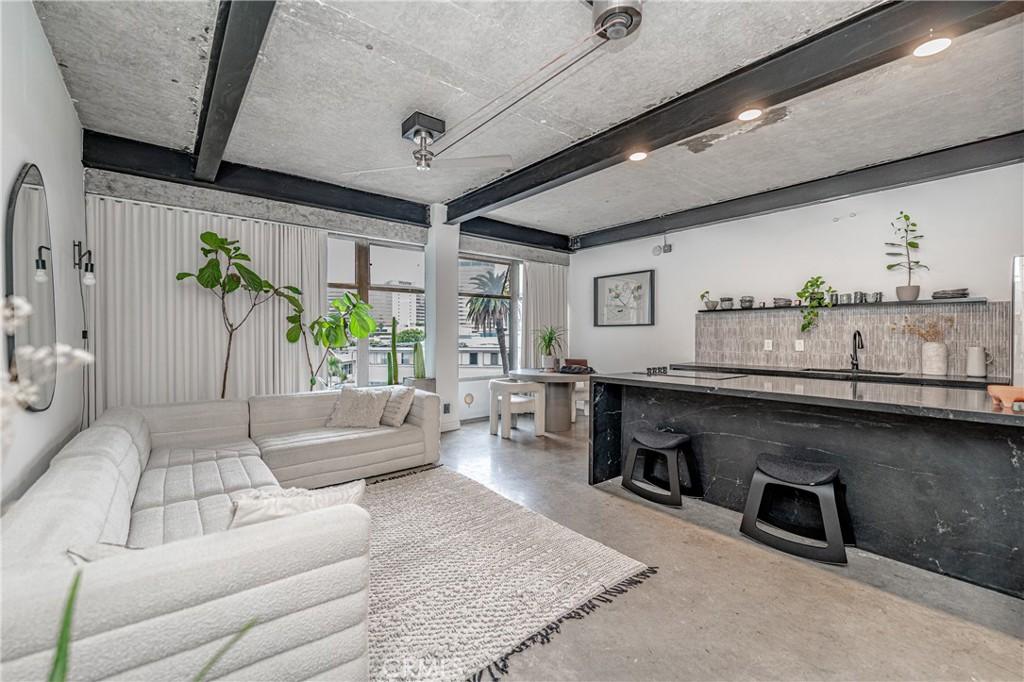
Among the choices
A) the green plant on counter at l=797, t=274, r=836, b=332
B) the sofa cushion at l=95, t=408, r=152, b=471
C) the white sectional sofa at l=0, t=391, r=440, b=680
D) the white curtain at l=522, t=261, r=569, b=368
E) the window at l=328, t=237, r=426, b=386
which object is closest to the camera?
the white sectional sofa at l=0, t=391, r=440, b=680

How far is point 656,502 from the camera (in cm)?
332

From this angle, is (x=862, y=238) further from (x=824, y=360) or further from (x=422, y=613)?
(x=422, y=613)

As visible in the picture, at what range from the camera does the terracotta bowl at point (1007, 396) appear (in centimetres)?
199

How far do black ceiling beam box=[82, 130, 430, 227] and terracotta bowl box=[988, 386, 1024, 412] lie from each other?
5.00 meters

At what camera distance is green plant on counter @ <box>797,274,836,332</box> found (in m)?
4.57

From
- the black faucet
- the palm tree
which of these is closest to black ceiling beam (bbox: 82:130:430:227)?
the palm tree

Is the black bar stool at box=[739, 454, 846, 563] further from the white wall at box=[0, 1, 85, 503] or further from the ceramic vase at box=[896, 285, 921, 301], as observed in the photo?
the white wall at box=[0, 1, 85, 503]

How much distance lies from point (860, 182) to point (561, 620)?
4588 millimetres

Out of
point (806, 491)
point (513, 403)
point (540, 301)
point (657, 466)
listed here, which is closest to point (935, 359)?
point (806, 491)

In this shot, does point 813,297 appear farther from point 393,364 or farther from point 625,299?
point 393,364

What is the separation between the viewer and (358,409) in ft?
13.2

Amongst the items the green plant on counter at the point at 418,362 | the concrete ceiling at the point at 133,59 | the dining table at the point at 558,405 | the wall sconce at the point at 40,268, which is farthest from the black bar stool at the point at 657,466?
the concrete ceiling at the point at 133,59

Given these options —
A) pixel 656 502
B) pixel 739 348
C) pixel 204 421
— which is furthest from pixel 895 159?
pixel 204 421

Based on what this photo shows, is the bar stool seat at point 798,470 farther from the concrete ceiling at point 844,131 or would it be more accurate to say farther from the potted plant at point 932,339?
the concrete ceiling at point 844,131
